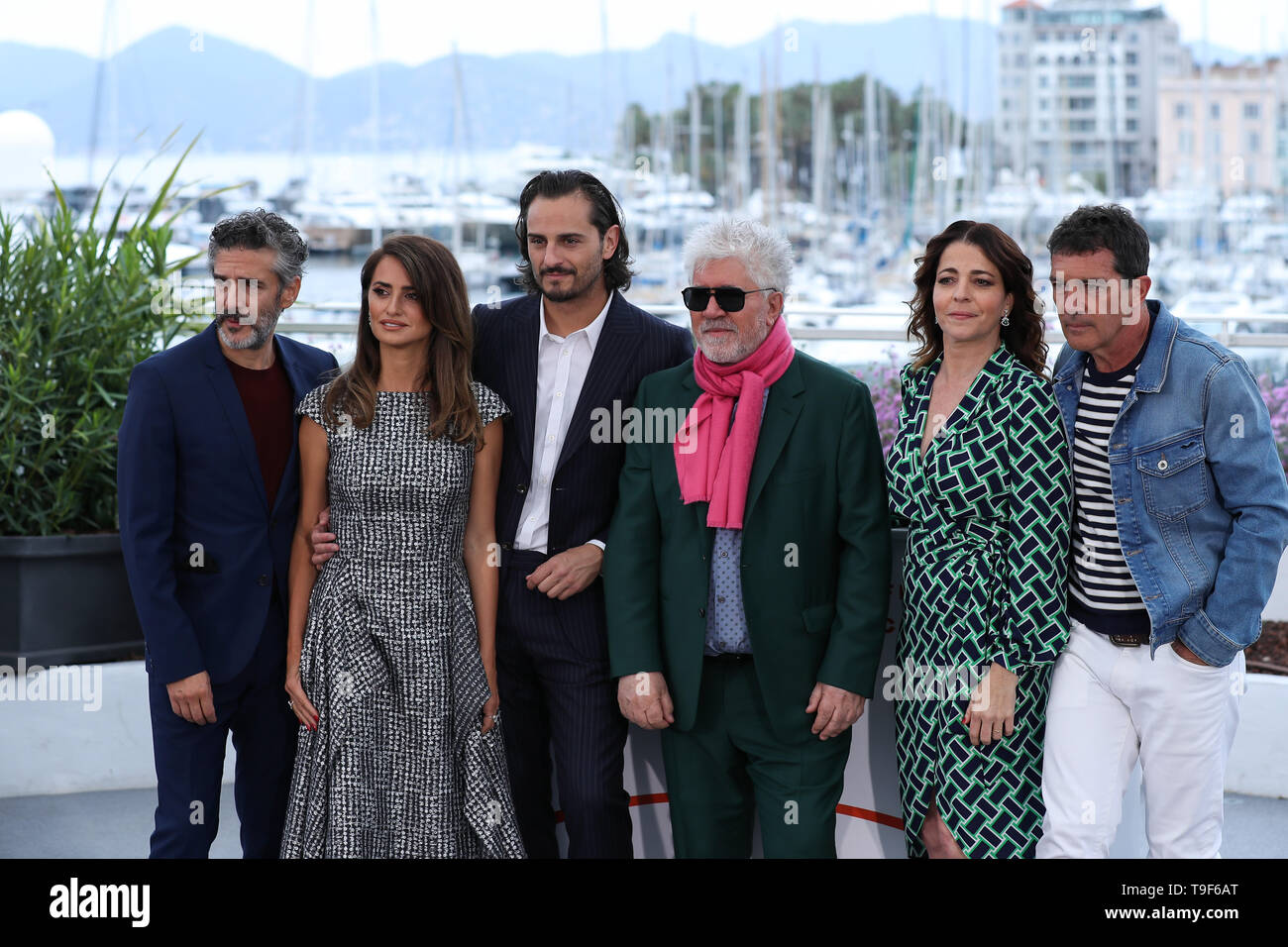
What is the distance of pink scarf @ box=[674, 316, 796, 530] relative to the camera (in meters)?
2.62

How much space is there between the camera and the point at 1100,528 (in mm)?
2531

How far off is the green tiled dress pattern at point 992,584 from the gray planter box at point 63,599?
10.1ft

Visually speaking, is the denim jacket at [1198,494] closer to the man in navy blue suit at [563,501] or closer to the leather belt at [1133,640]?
the leather belt at [1133,640]

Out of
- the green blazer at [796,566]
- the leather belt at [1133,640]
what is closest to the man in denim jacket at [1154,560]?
the leather belt at [1133,640]

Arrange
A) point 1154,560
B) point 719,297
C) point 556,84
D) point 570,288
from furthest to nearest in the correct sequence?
point 556,84, point 570,288, point 719,297, point 1154,560

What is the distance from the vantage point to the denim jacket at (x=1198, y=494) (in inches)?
95.0

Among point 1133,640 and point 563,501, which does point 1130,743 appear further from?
Answer: point 563,501

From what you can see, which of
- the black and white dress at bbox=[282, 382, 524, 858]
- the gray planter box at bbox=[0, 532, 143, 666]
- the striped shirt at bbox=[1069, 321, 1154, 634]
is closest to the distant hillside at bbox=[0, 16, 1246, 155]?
the gray planter box at bbox=[0, 532, 143, 666]

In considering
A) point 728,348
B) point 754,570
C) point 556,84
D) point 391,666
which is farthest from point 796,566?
point 556,84

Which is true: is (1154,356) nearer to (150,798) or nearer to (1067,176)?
(150,798)

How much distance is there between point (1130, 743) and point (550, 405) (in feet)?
4.81

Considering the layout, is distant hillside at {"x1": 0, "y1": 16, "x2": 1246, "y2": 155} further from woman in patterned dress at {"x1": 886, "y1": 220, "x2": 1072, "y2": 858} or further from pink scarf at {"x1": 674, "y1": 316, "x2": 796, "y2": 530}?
woman in patterned dress at {"x1": 886, "y1": 220, "x2": 1072, "y2": 858}

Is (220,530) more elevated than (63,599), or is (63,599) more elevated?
(220,530)
